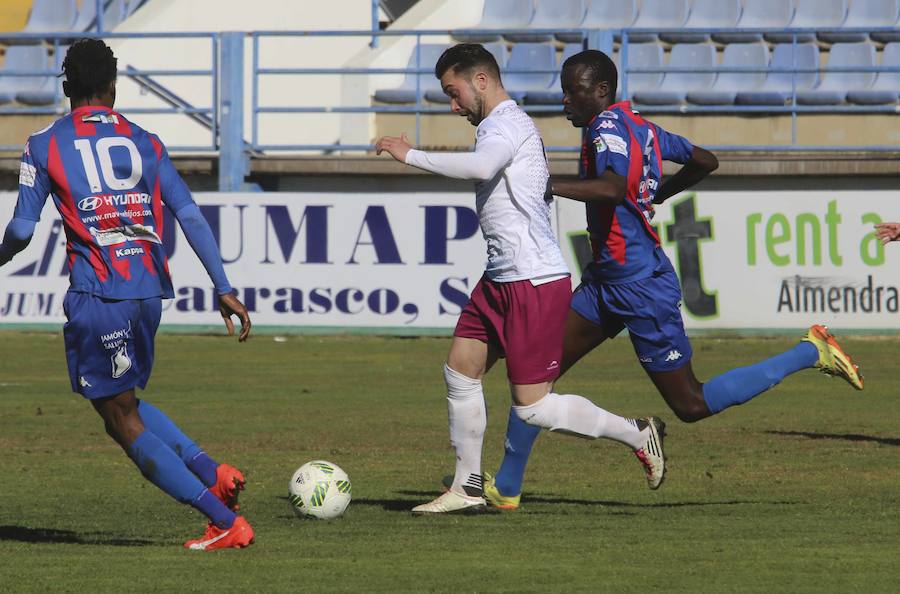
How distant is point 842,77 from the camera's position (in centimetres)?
2198

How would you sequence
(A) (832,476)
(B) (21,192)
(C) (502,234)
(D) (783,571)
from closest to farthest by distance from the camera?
Answer: 1. (D) (783,571)
2. (B) (21,192)
3. (C) (502,234)
4. (A) (832,476)

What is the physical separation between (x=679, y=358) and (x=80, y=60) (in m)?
3.15

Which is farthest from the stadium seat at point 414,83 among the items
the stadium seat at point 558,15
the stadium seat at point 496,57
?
the stadium seat at point 558,15

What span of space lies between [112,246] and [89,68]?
709 mm

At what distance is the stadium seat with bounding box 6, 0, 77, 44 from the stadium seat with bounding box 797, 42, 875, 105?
12.0 m

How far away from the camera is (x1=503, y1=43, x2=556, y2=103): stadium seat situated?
21.8 m

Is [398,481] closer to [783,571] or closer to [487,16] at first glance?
[783,571]

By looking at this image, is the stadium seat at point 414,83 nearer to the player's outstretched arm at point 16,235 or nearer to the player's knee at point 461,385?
the player's knee at point 461,385

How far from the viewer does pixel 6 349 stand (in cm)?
1708

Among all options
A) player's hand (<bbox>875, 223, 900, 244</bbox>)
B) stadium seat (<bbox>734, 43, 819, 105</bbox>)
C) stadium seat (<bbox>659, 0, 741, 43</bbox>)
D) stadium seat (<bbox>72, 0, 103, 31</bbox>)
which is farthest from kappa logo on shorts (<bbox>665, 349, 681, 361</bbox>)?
stadium seat (<bbox>72, 0, 103, 31</bbox>)

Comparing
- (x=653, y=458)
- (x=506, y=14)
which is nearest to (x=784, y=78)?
(x=506, y=14)

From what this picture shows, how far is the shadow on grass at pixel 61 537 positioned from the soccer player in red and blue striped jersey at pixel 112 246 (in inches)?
16.3

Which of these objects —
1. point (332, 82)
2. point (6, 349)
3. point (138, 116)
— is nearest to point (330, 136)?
point (332, 82)

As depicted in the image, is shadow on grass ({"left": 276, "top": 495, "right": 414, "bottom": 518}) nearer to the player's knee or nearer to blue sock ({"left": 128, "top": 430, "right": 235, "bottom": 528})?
the player's knee
